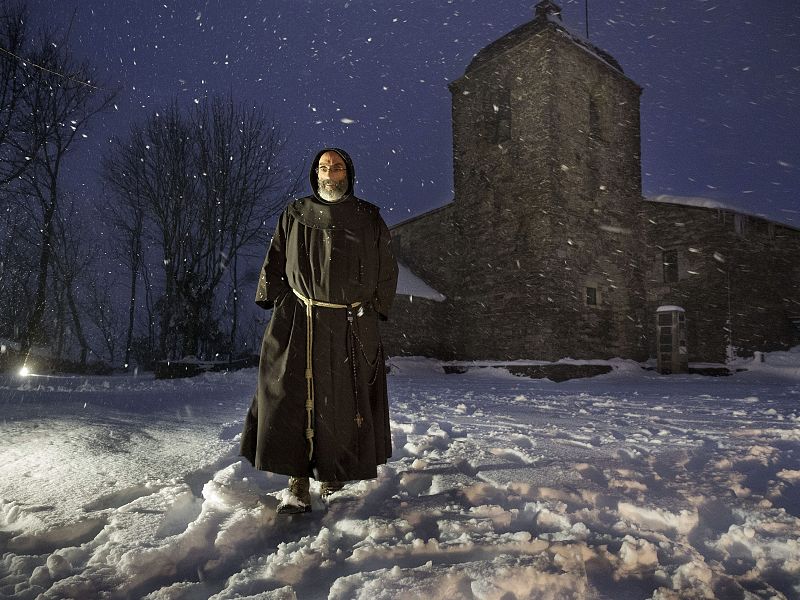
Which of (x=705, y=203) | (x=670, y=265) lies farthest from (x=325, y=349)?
(x=705, y=203)

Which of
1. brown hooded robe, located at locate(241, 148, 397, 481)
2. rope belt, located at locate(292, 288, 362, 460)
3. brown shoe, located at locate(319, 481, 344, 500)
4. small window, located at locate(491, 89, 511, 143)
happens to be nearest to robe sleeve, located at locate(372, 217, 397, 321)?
brown hooded robe, located at locate(241, 148, 397, 481)

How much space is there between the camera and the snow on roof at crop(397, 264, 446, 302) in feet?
61.2

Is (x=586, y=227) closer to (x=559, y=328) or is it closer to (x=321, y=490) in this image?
(x=559, y=328)

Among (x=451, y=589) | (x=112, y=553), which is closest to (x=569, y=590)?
(x=451, y=589)

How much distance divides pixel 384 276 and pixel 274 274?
62 cm

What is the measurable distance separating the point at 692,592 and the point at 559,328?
14.2 m

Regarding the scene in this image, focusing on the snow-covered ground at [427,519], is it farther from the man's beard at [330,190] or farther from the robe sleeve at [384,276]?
the man's beard at [330,190]

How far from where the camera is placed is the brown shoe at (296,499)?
2.50 meters

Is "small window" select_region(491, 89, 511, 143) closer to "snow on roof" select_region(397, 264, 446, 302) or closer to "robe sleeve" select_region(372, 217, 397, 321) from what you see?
"snow on roof" select_region(397, 264, 446, 302)

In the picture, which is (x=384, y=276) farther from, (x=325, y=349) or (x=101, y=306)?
(x=101, y=306)

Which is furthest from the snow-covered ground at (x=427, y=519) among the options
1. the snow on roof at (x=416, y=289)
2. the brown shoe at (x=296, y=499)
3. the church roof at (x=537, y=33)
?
the church roof at (x=537, y=33)

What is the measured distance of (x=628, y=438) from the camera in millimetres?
4238

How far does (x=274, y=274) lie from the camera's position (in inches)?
116

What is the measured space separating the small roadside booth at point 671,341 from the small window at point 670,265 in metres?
3.69
